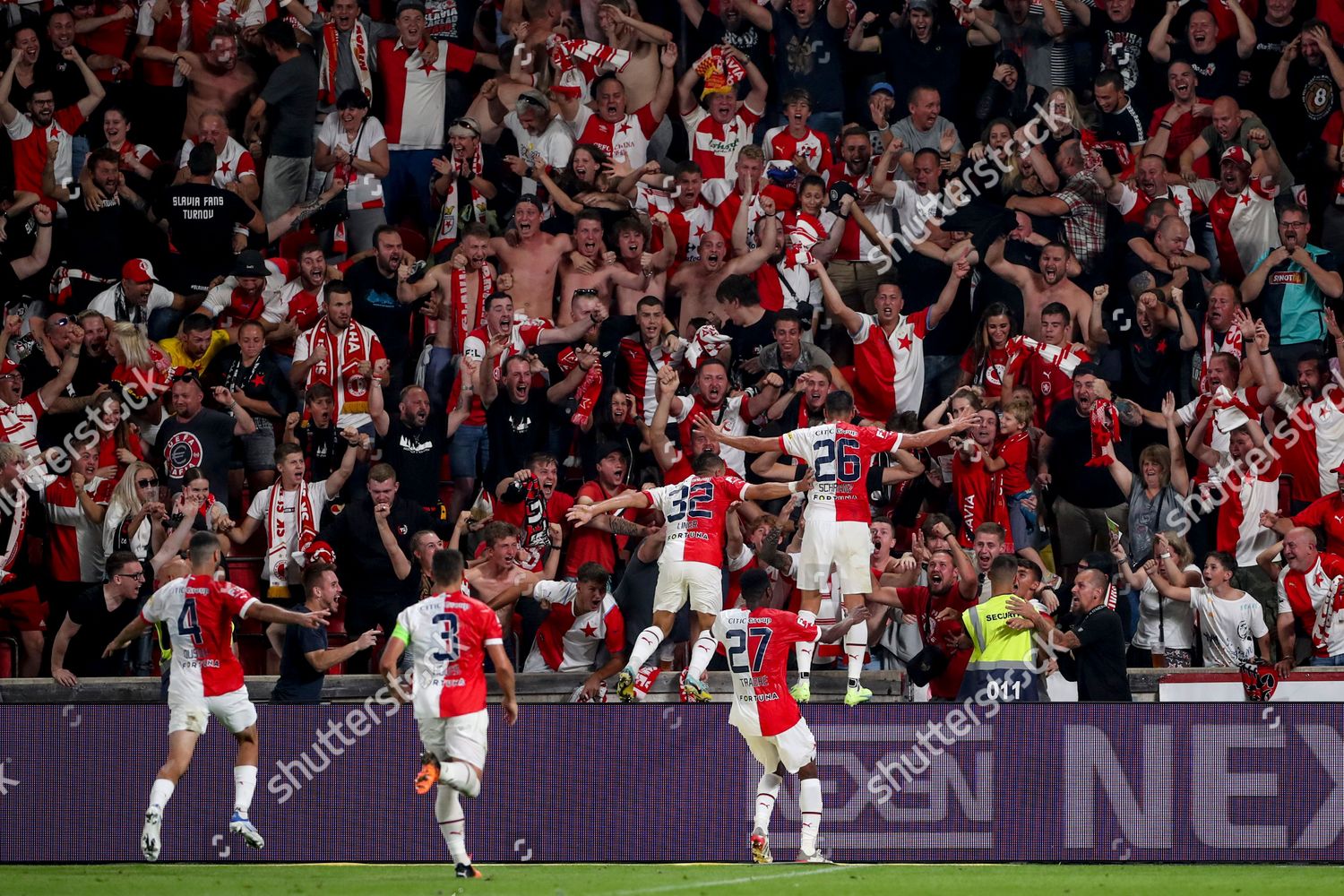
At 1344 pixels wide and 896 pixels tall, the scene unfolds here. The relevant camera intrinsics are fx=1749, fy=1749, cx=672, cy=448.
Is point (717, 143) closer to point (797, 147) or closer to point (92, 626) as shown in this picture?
point (797, 147)

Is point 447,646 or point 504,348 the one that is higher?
point 504,348

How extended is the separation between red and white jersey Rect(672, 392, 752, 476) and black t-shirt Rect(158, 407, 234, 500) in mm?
4056

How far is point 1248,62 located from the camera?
749 inches

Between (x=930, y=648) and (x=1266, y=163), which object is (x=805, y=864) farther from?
(x=1266, y=163)

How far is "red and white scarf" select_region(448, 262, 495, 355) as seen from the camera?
16.9 meters

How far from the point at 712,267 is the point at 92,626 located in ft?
21.9

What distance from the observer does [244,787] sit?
11555 mm

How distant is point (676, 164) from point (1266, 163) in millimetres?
6103

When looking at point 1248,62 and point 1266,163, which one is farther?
point 1248,62

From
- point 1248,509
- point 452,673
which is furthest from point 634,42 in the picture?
point 452,673

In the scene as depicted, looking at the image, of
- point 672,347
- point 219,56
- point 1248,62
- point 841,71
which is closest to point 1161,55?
point 1248,62

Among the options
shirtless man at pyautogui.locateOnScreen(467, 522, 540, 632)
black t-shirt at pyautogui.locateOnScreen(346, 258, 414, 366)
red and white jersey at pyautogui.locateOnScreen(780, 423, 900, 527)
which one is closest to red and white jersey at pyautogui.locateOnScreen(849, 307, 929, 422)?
red and white jersey at pyautogui.locateOnScreen(780, 423, 900, 527)

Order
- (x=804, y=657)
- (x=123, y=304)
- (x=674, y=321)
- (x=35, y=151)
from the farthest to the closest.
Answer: (x=35, y=151)
(x=674, y=321)
(x=123, y=304)
(x=804, y=657)

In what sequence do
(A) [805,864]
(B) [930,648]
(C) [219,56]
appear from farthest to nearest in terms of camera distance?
(C) [219,56]
(B) [930,648]
(A) [805,864]
